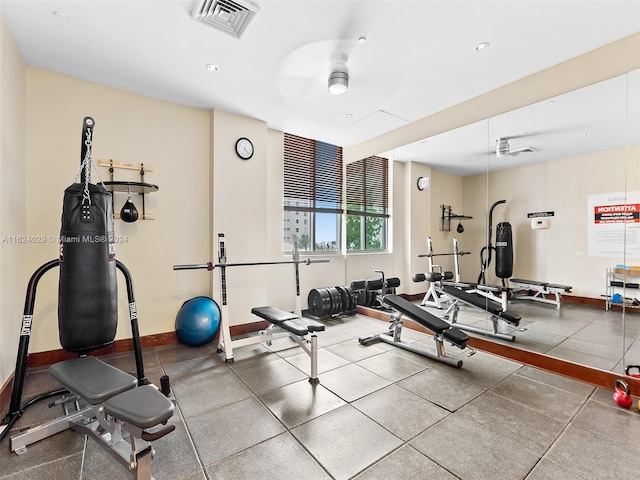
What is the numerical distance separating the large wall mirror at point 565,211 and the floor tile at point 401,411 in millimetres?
1600

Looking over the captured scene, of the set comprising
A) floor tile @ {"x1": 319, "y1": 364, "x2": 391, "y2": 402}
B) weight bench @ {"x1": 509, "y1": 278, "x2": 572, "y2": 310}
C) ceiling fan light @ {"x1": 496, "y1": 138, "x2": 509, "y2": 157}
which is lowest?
floor tile @ {"x1": 319, "y1": 364, "x2": 391, "y2": 402}

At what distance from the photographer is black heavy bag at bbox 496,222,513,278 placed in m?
3.51

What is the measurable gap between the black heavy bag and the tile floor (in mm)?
520

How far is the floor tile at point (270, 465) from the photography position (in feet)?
5.22

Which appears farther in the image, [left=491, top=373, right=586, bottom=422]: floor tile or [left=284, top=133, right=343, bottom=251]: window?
[left=284, top=133, right=343, bottom=251]: window

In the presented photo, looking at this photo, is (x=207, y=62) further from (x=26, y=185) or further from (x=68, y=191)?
(x=26, y=185)

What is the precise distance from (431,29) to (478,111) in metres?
1.48

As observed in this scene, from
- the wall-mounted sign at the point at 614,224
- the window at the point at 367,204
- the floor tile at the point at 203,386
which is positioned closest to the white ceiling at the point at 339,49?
the wall-mounted sign at the point at 614,224

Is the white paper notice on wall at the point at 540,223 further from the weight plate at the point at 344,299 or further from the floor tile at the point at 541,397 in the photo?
the weight plate at the point at 344,299

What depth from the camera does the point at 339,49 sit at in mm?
2557

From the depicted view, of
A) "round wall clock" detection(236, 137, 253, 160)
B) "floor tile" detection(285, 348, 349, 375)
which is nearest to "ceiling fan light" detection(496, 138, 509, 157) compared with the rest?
"floor tile" detection(285, 348, 349, 375)

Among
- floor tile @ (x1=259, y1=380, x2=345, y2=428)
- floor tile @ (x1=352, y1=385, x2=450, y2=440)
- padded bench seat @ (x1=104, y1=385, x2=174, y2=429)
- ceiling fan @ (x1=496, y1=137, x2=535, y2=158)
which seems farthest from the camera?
ceiling fan @ (x1=496, y1=137, x2=535, y2=158)

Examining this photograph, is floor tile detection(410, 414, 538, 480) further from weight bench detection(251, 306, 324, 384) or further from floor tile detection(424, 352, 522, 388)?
weight bench detection(251, 306, 324, 384)

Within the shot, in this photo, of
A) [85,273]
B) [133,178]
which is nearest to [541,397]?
[85,273]
